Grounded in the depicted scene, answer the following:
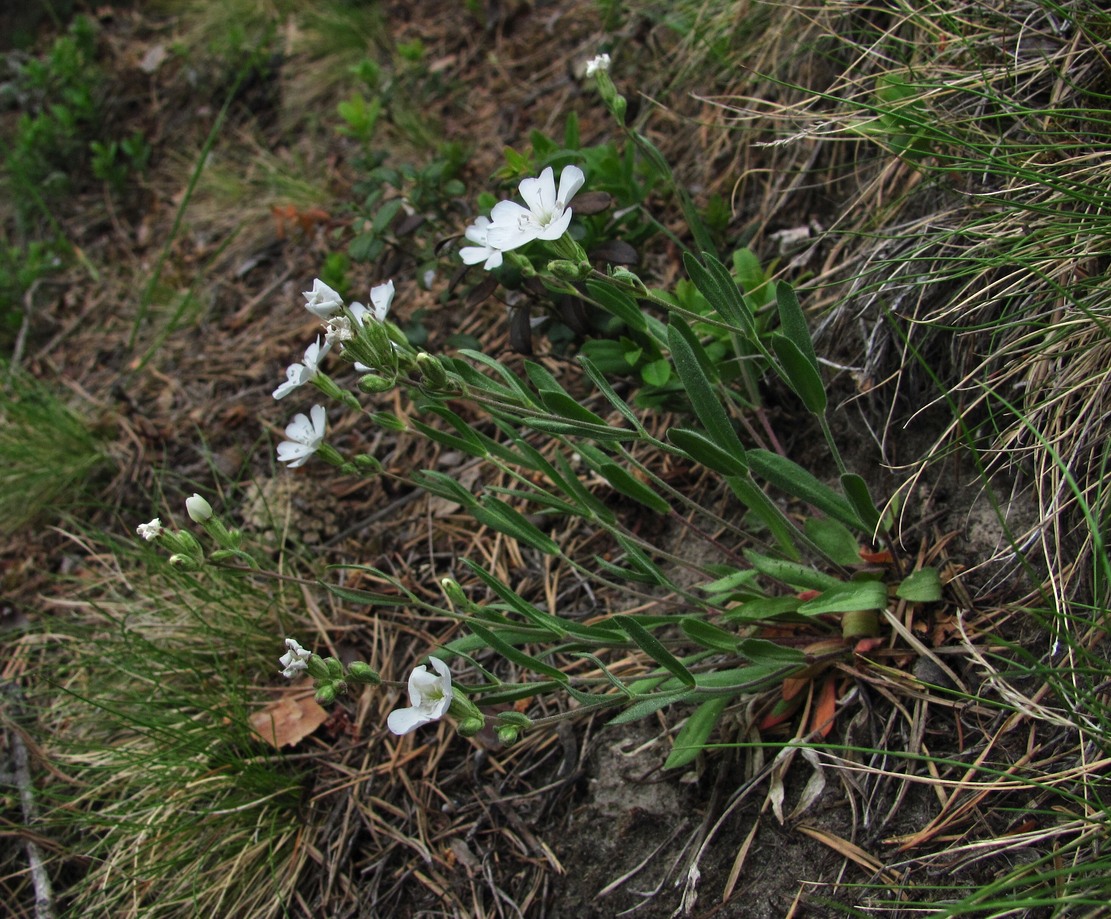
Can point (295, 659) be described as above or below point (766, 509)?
above

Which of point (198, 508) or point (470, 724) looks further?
point (198, 508)

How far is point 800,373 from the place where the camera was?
164 centimetres

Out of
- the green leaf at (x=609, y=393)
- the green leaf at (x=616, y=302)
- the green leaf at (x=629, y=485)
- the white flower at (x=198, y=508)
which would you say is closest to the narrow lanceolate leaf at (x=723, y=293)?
the green leaf at (x=616, y=302)

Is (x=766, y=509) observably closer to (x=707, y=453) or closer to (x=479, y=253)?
(x=707, y=453)

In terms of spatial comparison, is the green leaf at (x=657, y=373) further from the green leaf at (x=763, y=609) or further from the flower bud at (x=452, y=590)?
the flower bud at (x=452, y=590)

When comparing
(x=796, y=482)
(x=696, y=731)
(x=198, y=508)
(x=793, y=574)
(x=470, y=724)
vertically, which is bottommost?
(x=696, y=731)

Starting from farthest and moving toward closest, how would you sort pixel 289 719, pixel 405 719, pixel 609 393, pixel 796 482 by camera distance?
pixel 289 719 < pixel 796 482 < pixel 609 393 < pixel 405 719

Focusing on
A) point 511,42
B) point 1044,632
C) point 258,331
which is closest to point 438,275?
point 258,331

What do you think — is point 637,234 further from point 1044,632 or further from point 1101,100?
point 1044,632

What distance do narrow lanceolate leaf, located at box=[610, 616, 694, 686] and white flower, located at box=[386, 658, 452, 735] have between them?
287mm

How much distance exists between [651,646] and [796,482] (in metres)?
0.47

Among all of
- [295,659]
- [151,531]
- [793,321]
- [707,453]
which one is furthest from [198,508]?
[793,321]

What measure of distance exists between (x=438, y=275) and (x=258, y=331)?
0.94 m

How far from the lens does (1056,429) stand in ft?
5.07
